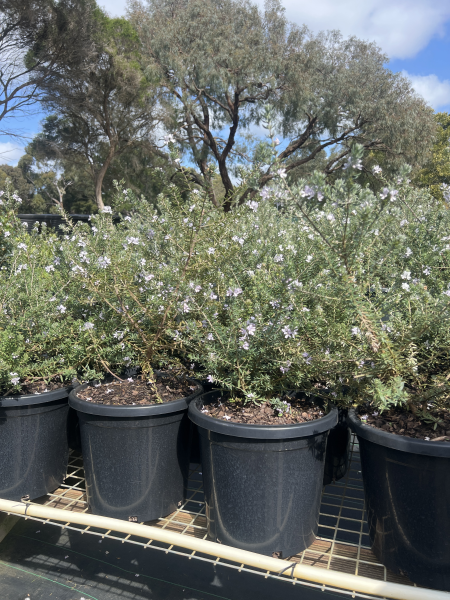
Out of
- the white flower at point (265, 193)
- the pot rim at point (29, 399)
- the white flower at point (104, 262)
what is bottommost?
the pot rim at point (29, 399)

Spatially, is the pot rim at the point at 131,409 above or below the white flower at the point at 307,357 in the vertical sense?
below

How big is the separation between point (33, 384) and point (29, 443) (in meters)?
0.28

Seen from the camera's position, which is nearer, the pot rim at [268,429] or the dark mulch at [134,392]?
the pot rim at [268,429]

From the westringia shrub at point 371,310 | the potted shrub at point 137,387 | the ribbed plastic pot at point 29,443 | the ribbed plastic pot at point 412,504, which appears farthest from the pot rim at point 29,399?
the ribbed plastic pot at point 412,504

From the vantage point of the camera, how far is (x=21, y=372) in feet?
6.08

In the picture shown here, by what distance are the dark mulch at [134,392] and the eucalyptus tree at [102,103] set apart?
45.8 feet

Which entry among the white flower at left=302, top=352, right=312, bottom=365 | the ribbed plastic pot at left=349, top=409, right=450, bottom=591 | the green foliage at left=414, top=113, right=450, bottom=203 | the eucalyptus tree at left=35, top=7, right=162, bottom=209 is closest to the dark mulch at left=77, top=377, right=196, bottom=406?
the white flower at left=302, top=352, right=312, bottom=365

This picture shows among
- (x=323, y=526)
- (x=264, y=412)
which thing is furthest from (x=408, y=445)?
(x=323, y=526)

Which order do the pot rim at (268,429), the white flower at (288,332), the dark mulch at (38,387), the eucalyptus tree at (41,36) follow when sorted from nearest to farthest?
the pot rim at (268,429)
the white flower at (288,332)
the dark mulch at (38,387)
the eucalyptus tree at (41,36)

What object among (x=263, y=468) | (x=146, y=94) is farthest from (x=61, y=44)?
(x=263, y=468)

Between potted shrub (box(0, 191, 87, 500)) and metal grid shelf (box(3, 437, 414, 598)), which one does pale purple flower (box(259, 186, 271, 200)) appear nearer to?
potted shrub (box(0, 191, 87, 500))

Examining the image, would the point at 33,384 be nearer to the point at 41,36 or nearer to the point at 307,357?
the point at 307,357

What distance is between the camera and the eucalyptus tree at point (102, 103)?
1595 cm

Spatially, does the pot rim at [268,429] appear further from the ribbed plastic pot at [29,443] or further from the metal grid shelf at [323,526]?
the ribbed plastic pot at [29,443]
